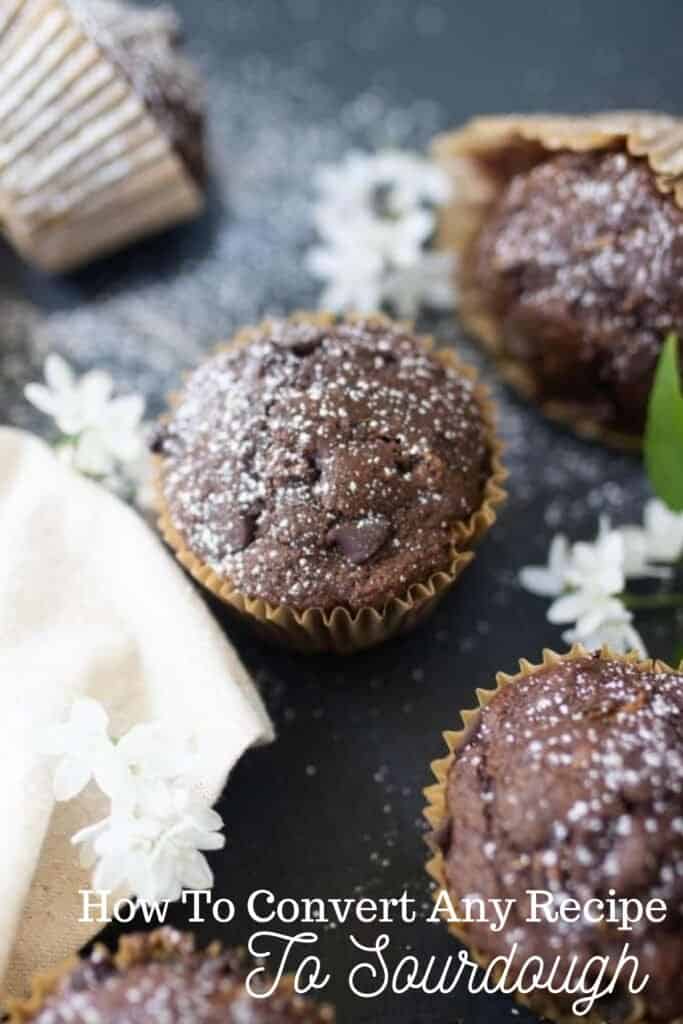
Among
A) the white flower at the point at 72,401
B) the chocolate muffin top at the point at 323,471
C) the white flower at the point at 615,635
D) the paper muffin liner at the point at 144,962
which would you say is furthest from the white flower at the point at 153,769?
the white flower at the point at 615,635

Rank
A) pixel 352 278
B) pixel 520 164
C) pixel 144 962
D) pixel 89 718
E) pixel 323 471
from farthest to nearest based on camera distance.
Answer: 1. pixel 352 278
2. pixel 520 164
3. pixel 323 471
4. pixel 89 718
5. pixel 144 962

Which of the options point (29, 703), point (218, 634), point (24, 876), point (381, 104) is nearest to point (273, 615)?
point (218, 634)

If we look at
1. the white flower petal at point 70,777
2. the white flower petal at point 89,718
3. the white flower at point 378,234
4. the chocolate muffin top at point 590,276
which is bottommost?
the white flower petal at point 70,777

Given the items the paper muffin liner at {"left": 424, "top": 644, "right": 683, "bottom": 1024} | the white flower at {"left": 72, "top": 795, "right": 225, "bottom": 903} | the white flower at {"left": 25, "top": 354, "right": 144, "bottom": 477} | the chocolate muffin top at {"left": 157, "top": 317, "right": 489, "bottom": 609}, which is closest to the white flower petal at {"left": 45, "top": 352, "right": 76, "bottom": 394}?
the white flower at {"left": 25, "top": 354, "right": 144, "bottom": 477}

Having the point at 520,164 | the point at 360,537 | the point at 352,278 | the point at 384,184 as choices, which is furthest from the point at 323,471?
the point at 384,184

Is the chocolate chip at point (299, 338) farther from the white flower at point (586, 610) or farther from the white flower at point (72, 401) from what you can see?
the white flower at point (586, 610)

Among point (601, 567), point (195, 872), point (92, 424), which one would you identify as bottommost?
point (195, 872)

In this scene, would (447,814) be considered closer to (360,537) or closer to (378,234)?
(360,537)
